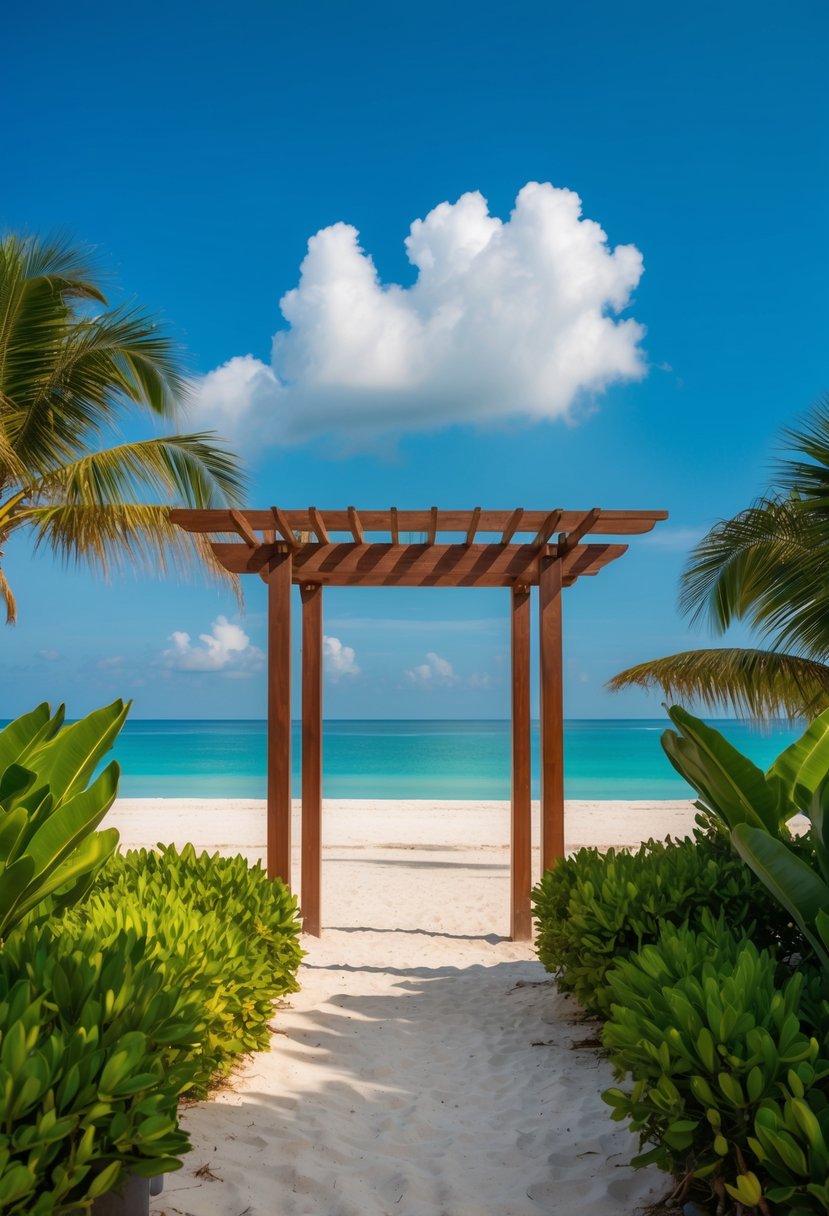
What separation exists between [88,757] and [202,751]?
196ft

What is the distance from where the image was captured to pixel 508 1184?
3.12 m

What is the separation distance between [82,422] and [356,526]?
4.88 metres

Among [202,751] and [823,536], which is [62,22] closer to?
[823,536]

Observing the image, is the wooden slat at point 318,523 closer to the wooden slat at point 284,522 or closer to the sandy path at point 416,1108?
the wooden slat at point 284,522

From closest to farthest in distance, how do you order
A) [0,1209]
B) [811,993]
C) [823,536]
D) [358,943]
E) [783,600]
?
[0,1209] → [811,993] → [358,943] → [823,536] → [783,600]

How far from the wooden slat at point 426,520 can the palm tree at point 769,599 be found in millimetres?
1982

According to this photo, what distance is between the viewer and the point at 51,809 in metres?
2.91

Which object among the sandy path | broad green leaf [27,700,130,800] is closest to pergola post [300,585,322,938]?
the sandy path

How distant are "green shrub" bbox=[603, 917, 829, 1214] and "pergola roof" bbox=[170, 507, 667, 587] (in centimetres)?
435

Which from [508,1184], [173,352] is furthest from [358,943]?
[173,352]

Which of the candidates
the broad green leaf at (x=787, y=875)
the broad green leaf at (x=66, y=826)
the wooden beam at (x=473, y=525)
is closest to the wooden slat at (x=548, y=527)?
the wooden beam at (x=473, y=525)

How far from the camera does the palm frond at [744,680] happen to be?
1055cm

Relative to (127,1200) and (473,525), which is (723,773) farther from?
(473,525)

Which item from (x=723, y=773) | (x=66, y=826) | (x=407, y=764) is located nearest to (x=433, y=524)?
(x=723, y=773)
